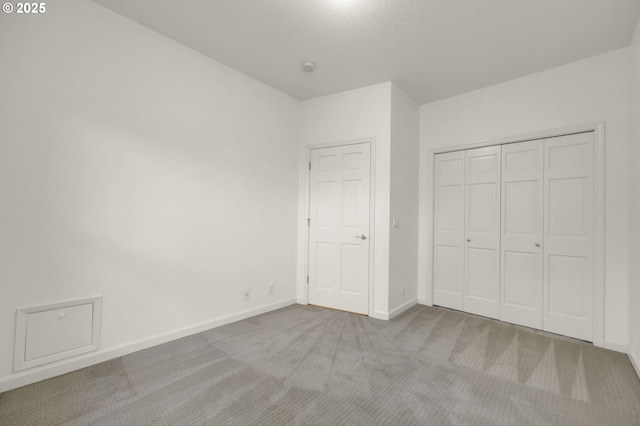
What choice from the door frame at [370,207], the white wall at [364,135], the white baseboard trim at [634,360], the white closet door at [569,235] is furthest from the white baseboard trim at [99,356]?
the white baseboard trim at [634,360]

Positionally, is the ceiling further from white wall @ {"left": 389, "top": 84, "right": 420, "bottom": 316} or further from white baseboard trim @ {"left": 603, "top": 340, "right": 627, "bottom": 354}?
white baseboard trim @ {"left": 603, "top": 340, "right": 627, "bottom": 354}

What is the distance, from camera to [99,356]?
2.37 metres

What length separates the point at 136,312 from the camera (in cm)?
261

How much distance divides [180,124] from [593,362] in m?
4.14

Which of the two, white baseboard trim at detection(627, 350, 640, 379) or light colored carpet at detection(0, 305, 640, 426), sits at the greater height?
white baseboard trim at detection(627, 350, 640, 379)

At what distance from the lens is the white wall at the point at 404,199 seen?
365 centimetres

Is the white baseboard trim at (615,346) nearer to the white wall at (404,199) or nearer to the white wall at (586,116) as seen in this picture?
the white wall at (586,116)

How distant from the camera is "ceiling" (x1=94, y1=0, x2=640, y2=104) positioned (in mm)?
2385

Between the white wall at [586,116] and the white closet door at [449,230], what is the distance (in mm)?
320

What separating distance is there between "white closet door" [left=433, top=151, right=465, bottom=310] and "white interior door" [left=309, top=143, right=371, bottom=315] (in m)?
1.08

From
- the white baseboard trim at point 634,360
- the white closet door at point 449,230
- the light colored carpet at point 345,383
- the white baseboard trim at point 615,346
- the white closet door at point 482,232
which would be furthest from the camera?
the white closet door at point 449,230

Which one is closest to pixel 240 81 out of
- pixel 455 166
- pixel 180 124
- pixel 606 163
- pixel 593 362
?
pixel 180 124

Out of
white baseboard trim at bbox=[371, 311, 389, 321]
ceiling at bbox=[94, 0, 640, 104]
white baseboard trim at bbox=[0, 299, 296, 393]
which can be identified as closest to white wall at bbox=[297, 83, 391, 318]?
white baseboard trim at bbox=[371, 311, 389, 321]

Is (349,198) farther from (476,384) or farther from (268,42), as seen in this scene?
→ (476,384)
